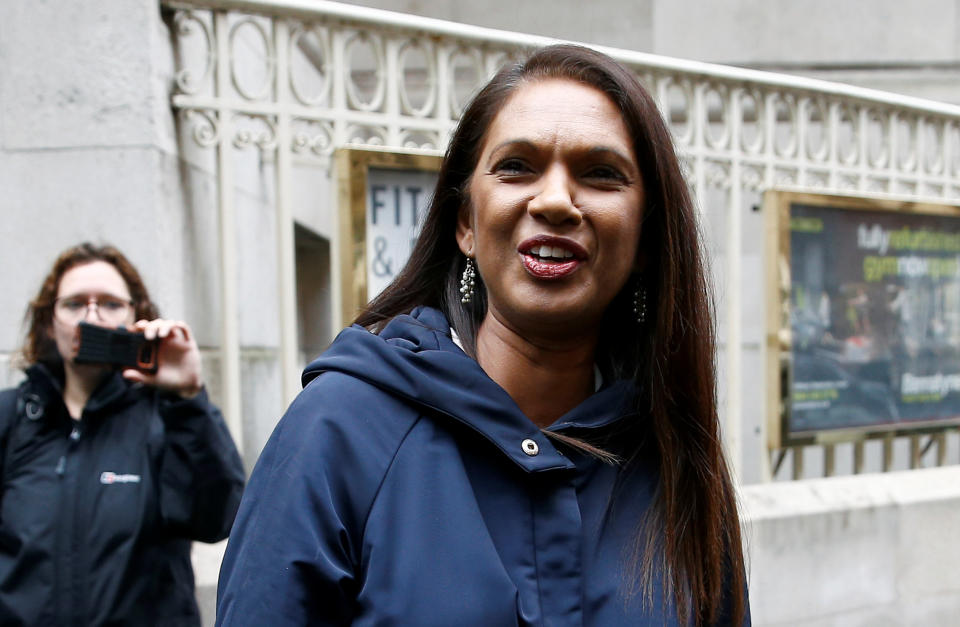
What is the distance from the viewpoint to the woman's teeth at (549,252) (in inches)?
57.9

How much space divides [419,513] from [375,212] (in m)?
2.24

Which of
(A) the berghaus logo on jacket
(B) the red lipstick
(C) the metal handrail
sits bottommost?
(A) the berghaus logo on jacket

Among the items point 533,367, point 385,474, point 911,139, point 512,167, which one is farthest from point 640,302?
point 911,139

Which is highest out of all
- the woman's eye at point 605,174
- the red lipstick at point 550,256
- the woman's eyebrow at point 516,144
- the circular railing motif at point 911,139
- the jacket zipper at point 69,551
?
the circular railing motif at point 911,139

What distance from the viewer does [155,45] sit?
314cm

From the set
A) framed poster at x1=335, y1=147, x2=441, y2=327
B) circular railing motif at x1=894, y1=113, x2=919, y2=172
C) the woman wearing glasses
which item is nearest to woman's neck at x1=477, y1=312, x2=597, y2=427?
the woman wearing glasses

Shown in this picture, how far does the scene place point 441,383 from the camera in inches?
54.5

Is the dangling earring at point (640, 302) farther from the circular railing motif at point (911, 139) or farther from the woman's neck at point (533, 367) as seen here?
the circular railing motif at point (911, 139)

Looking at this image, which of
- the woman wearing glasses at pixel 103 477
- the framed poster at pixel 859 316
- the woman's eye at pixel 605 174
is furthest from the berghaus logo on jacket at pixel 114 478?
the framed poster at pixel 859 316

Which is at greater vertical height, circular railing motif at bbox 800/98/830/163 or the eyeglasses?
circular railing motif at bbox 800/98/830/163

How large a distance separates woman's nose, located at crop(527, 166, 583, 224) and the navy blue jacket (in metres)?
0.26

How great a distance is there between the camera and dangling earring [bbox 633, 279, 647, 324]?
172cm

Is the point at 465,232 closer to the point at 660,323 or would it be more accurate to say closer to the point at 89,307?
the point at 660,323

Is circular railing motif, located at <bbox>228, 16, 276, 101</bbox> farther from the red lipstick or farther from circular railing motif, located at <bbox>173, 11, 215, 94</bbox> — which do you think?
the red lipstick
